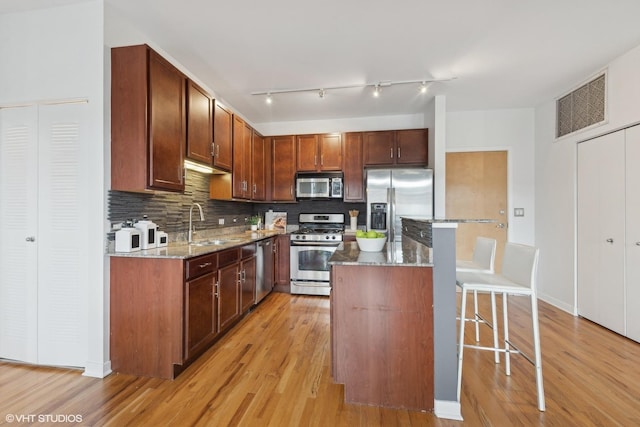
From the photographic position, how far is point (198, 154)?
260cm

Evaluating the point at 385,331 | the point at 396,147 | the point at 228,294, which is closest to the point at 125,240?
the point at 228,294

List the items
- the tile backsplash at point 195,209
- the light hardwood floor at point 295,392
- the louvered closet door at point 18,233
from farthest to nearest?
the tile backsplash at point 195,209, the louvered closet door at point 18,233, the light hardwood floor at point 295,392

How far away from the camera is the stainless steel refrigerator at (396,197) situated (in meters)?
→ 3.58

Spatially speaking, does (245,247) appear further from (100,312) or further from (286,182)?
(286,182)

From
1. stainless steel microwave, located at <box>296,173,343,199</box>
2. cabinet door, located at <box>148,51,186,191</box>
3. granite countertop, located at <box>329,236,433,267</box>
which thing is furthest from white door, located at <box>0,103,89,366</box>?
stainless steel microwave, located at <box>296,173,343,199</box>

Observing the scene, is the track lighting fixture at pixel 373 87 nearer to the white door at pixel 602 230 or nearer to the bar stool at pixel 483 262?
the white door at pixel 602 230

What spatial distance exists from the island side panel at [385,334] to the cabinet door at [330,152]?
2745mm

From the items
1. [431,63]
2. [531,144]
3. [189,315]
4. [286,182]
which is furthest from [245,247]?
[531,144]

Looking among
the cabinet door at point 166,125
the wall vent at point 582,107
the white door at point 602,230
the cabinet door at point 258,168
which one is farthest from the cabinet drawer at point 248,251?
the wall vent at point 582,107

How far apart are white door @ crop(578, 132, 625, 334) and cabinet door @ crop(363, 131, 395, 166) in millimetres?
2152

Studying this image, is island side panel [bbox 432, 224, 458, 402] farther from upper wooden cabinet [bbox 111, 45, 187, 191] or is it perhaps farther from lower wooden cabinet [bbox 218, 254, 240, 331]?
upper wooden cabinet [bbox 111, 45, 187, 191]

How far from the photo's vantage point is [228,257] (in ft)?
8.42

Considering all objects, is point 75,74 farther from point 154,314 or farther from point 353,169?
point 353,169

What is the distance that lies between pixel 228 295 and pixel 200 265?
1.88 feet
